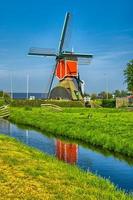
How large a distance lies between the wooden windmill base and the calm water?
46014 millimetres

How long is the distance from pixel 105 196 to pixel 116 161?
24.7ft

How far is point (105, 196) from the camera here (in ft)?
29.1

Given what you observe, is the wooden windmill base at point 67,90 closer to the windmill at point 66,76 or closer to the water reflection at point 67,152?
the windmill at point 66,76

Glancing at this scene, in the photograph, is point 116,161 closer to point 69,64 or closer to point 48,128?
point 48,128

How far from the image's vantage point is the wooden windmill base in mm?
69575

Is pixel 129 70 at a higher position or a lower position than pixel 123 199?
higher

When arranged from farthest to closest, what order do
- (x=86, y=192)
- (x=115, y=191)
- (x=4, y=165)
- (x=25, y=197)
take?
1. (x=4, y=165)
2. (x=115, y=191)
3. (x=86, y=192)
4. (x=25, y=197)

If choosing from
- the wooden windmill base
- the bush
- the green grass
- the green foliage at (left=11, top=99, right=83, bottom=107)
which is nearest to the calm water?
the green grass

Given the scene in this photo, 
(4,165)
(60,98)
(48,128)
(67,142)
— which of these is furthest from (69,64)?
(4,165)

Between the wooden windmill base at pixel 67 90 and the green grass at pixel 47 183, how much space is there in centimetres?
5620

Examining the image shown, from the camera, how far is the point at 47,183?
987 centimetres

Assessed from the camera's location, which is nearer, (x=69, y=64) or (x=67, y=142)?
(x=67, y=142)

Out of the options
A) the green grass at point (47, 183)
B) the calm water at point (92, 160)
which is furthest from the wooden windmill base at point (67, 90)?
the green grass at point (47, 183)

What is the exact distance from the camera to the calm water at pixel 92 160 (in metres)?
13.0
